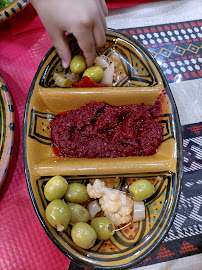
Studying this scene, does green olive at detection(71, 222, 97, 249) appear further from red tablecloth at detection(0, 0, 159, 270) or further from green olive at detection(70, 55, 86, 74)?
green olive at detection(70, 55, 86, 74)

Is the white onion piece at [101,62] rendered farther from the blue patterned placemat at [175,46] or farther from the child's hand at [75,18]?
the blue patterned placemat at [175,46]

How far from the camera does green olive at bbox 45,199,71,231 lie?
1320 mm

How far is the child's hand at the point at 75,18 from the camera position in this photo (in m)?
1.31

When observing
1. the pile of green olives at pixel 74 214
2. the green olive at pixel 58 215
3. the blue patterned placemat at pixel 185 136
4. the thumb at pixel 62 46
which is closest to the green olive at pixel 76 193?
the pile of green olives at pixel 74 214

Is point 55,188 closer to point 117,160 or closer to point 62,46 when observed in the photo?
point 117,160

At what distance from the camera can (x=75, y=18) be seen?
52.1 inches

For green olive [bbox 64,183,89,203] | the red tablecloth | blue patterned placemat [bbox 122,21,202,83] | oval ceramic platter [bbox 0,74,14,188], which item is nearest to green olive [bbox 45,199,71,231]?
green olive [bbox 64,183,89,203]

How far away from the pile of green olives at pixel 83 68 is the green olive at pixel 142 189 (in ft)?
2.62

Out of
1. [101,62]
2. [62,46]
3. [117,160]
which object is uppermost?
[62,46]

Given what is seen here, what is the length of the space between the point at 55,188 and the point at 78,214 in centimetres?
21

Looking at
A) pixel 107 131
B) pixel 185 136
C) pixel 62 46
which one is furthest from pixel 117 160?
pixel 62 46

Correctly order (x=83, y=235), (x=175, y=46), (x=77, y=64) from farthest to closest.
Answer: (x=175, y=46), (x=77, y=64), (x=83, y=235)

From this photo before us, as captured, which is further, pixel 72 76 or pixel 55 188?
pixel 72 76

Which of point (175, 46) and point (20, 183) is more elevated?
point (175, 46)
